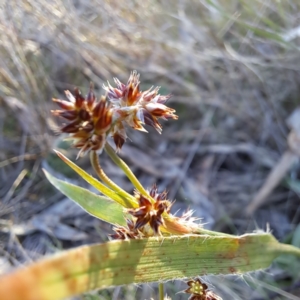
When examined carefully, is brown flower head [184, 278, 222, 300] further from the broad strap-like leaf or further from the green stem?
the green stem

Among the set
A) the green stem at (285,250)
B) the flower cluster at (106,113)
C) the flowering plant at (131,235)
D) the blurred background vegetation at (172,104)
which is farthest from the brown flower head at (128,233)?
the blurred background vegetation at (172,104)

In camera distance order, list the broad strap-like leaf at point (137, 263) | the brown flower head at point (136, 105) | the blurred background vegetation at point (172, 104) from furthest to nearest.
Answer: the blurred background vegetation at point (172, 104), the brown flower head at point (136, 105), the broad strap-like leaf at point (137, 263)

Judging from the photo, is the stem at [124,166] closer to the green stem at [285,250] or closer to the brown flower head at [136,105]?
the brown flower head at [136,105]

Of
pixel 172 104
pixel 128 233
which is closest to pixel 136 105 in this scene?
pixel 128 233

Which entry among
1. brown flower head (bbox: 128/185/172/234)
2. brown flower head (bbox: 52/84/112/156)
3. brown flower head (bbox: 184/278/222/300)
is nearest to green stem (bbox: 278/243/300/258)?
brown flower head (bbox: 184/278/222/300)

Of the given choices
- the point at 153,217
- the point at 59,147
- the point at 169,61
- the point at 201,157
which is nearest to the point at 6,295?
the point at 153,217

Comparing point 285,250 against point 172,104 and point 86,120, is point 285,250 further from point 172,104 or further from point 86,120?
point 172,104
